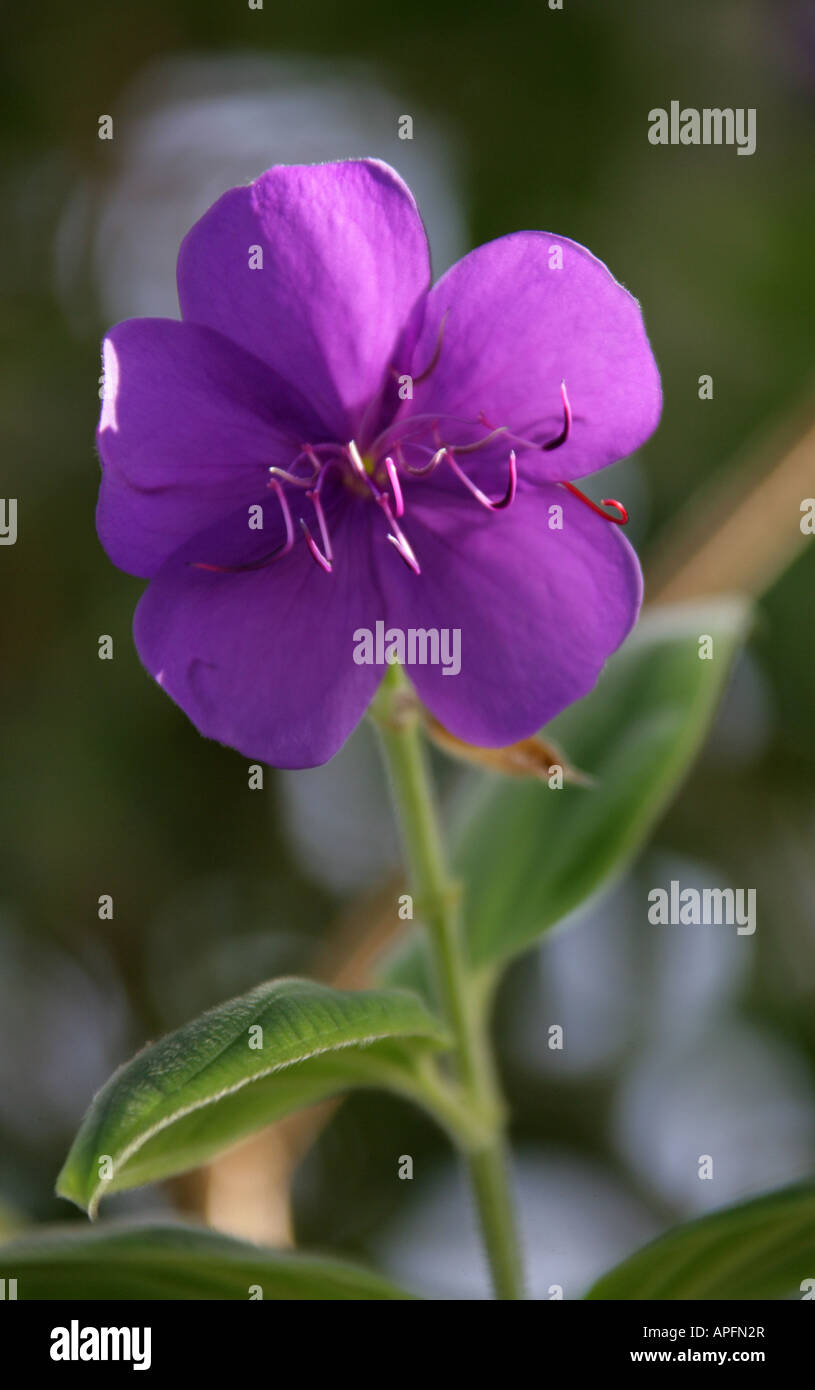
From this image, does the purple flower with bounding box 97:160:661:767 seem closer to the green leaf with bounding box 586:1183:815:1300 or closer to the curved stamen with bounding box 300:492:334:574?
the curved stamen with bounding box 300:492:334:574

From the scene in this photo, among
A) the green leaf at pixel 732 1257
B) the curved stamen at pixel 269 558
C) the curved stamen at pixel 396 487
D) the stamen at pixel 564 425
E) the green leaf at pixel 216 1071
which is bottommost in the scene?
the green leaf at pixel 732 1257

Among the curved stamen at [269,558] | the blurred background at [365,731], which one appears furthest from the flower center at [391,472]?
the blurred background at [365,731]

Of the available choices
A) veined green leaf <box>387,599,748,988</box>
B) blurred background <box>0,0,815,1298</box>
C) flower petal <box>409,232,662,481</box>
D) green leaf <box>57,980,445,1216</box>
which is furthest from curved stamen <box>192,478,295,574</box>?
blurred background <box>0,0,815,1298</box>

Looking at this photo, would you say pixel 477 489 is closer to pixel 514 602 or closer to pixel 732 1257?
pixel 514 602

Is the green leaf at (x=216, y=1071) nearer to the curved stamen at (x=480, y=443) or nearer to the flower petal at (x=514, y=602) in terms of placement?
the flower petal at (x=514, y=602)

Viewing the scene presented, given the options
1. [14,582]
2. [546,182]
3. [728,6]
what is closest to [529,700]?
[14,582]
